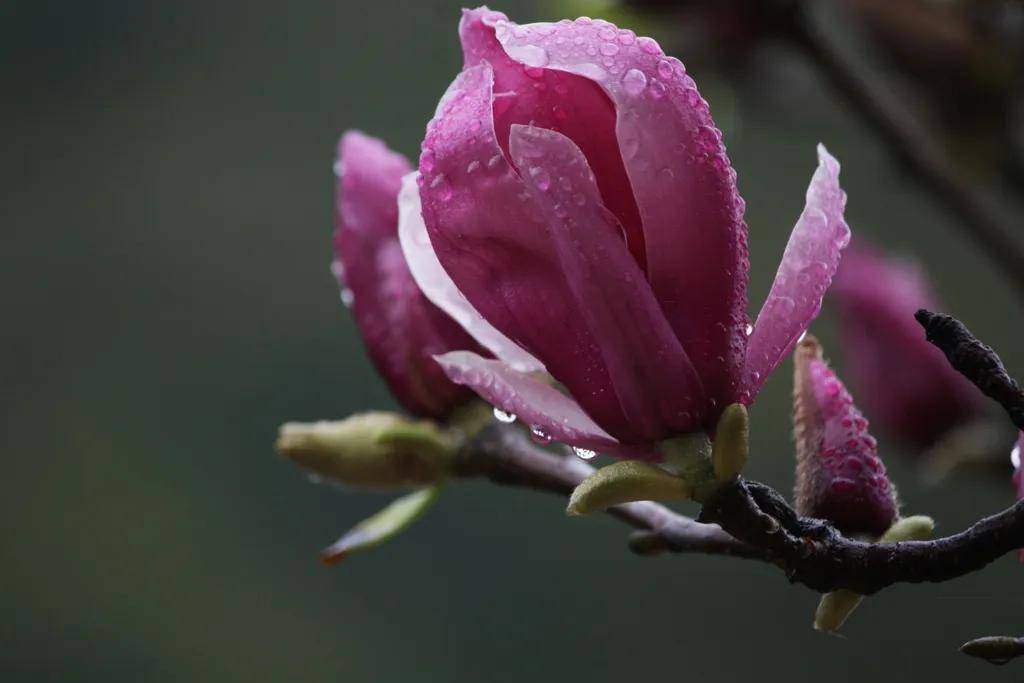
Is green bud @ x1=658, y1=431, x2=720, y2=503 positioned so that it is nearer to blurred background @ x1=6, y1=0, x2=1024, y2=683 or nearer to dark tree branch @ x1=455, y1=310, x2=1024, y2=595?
dark tree branch @ x1=455, y1=310, x2=1024, y2=595

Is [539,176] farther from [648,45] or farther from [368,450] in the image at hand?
[368,450]

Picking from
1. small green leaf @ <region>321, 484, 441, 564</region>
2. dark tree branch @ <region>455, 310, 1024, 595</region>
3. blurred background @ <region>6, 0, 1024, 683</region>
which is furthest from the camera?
blurred background @ <region>6, 0, 1024, 683</region>

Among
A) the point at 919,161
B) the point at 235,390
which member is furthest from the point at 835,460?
the point at 235,390

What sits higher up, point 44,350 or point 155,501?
point 44,350

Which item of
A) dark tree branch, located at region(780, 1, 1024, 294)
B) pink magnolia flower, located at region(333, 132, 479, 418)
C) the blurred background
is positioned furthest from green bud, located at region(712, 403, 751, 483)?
the blurred background

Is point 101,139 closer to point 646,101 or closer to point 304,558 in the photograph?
point 304,558

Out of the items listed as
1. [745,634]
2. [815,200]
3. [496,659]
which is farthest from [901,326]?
[496,659]
